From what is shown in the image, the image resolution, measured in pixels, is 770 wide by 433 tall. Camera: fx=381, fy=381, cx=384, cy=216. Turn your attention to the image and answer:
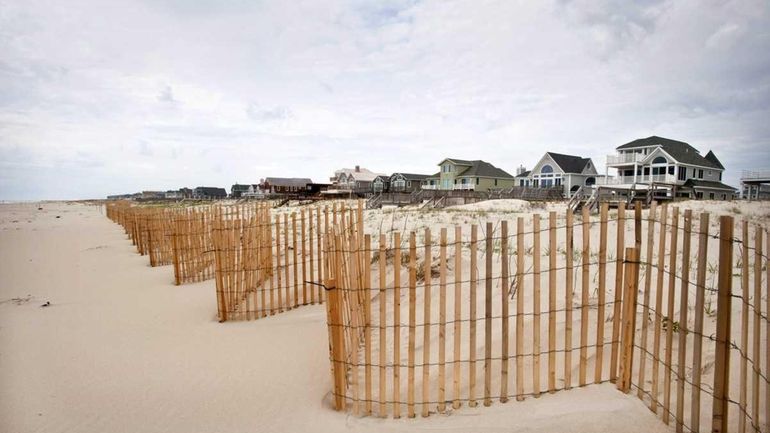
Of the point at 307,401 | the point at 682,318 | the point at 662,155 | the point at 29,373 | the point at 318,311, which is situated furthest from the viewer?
the point at 662,155

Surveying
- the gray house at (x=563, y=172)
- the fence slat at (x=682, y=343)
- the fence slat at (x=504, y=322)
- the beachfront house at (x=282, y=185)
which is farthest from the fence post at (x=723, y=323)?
the beachfront house at (x=282, y=185)

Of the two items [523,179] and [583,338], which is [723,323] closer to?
[583,338]

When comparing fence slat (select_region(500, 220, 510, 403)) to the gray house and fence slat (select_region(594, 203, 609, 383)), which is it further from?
the gray house

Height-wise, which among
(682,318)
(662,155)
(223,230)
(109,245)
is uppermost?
(662,155)

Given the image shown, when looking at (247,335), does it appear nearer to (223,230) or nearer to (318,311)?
(318,311)

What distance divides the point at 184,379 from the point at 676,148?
45.6m

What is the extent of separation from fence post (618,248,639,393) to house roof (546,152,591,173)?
4578 centimetres

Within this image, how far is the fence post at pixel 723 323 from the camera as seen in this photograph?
7.68 ft

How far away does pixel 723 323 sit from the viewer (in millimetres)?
2355

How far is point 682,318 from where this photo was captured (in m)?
2.73

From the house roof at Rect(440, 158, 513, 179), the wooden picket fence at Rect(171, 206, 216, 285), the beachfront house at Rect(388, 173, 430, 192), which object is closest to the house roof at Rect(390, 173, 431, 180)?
the beachfront house at Rect(388, 173, 430, 192)

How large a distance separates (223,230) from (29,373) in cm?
263

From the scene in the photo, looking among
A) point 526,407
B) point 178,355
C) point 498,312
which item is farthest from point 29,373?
point 498,312

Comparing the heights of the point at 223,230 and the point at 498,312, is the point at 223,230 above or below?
above
